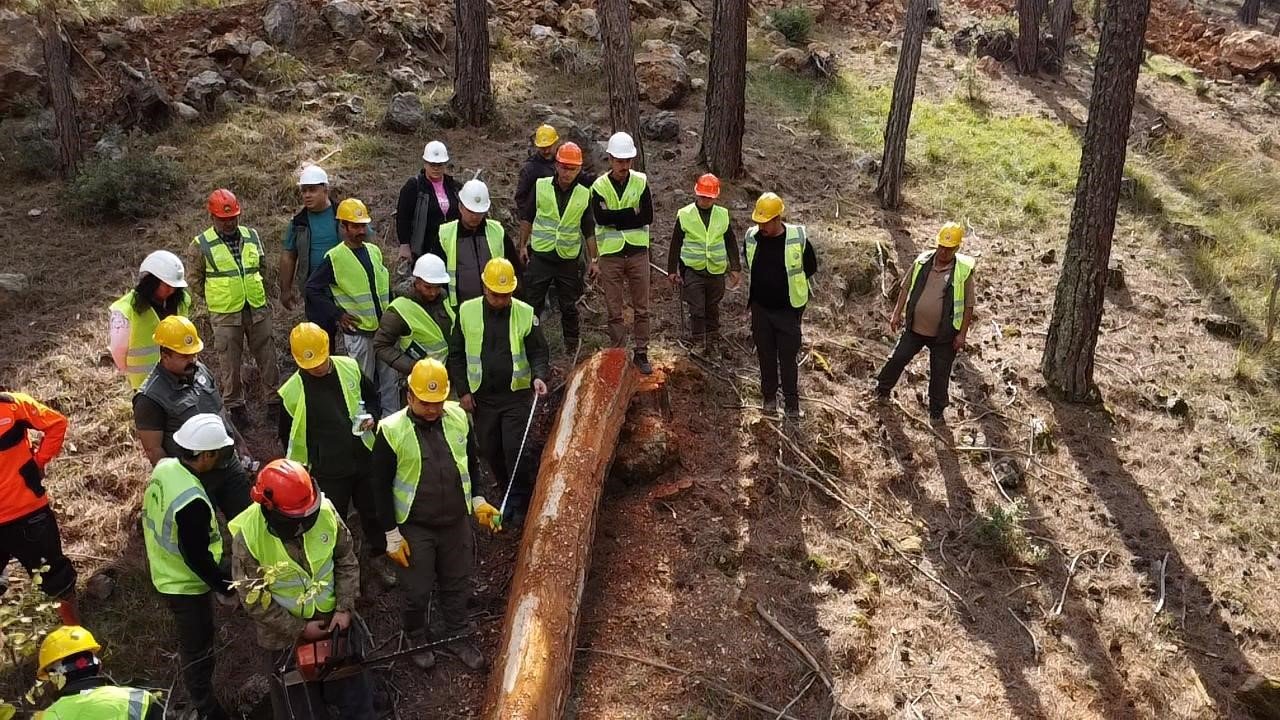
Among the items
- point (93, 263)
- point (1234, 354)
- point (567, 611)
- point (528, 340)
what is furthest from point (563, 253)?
point (1234, 354)

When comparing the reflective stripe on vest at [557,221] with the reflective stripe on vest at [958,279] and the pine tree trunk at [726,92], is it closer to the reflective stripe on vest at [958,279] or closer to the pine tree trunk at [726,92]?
the reflective stripe on vest at [958,279]

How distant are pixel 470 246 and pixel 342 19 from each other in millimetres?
8773

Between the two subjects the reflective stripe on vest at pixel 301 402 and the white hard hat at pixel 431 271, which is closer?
the reflective stripe on vest at pixel 301 402

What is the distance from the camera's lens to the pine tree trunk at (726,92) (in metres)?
9.73

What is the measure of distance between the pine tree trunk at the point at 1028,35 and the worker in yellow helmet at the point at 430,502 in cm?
1599

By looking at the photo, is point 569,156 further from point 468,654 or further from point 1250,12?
point 1250,12

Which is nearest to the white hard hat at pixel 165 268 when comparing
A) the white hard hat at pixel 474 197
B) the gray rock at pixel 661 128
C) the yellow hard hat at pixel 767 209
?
the white hard hat at pixel 474 197

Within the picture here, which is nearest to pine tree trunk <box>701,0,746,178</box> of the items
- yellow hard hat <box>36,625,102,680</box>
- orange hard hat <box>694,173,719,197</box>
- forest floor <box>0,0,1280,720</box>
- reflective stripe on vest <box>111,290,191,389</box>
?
forest floor <box>0,0,1280,720</box>

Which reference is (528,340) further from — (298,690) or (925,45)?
(925,45)

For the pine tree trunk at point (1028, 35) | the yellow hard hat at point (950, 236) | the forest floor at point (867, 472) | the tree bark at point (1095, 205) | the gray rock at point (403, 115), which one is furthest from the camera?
the pine tree trunk at point (1028, 35)

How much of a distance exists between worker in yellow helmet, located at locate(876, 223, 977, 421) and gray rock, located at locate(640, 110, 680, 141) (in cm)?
559

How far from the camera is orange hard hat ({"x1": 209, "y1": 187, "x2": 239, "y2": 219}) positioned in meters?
5.61

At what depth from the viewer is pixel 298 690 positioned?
403cm

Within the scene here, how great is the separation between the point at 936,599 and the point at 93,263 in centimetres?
849
